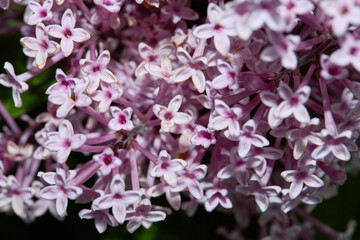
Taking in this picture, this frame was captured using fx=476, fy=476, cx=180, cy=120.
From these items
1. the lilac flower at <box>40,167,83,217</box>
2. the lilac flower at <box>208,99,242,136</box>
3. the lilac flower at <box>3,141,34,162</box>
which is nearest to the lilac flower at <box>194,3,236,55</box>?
the lilac flower at <box>208,99,242,136</box>

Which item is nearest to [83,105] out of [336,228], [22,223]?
[22,223]

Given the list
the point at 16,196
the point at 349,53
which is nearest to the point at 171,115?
the point at 349,53

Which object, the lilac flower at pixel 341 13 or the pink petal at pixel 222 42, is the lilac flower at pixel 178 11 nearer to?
the pink petal at pixel 222 42

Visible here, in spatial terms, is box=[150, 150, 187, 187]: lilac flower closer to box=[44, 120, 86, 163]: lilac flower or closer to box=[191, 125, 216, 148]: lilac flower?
box=[191, 125, 216, 148]: lilac flower

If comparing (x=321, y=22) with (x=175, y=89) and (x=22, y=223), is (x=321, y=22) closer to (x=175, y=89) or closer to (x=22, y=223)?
(x=175, y=89)

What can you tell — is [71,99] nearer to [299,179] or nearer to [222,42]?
[222,42]

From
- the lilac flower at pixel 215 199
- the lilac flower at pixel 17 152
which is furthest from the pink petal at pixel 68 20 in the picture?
the lilac flower at pixel 215 199

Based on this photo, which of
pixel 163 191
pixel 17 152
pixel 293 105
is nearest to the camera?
pixel 293 105
